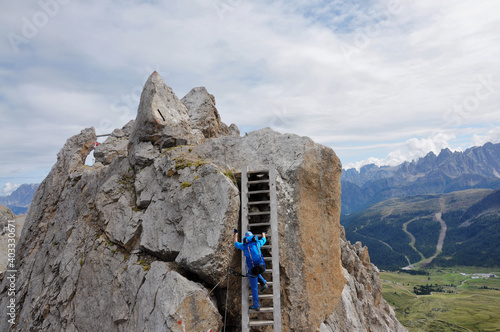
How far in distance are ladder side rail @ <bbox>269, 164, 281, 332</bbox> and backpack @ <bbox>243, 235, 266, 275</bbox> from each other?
1.04 meters

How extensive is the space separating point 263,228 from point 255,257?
3.18 meters

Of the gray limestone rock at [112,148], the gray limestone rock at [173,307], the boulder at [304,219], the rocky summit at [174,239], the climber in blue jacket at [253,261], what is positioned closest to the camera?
the gray limestone rock at [173,307]

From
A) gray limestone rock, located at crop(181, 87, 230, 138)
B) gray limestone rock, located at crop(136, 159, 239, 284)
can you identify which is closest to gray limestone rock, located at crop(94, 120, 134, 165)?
gray limestone rock, located at crop(181, 87, 230, 138)

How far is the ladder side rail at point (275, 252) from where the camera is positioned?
15261 mm

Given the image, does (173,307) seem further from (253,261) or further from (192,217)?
(192,217)

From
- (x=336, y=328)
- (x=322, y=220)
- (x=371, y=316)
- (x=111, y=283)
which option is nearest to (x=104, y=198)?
(x=111, y=283)

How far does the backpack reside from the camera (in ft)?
50.2

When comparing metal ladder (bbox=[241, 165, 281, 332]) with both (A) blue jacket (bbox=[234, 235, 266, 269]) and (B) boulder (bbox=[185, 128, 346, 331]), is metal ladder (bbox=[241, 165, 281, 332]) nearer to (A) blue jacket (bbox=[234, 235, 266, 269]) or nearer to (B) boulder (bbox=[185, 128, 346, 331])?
(B) boulder (bbox=[185, 128, 346, 331])

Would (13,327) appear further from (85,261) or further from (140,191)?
(140,191)

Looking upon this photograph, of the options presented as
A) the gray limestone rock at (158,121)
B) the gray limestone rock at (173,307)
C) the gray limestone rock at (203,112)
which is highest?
the gray limestone rock at (203,112)

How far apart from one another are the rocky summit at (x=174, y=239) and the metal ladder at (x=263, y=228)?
2.25 ft

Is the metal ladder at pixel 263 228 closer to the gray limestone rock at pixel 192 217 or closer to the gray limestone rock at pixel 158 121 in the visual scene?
the gray limestone rock at pixel 192 217

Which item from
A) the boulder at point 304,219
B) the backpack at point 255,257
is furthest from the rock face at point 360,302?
the backpack at point 255,257

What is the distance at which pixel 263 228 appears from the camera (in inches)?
724
